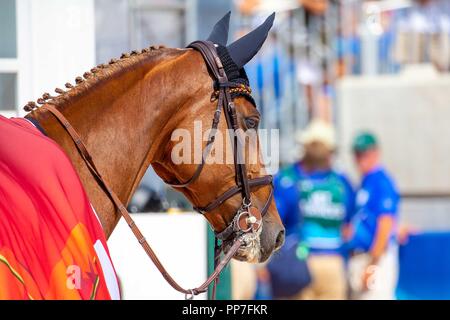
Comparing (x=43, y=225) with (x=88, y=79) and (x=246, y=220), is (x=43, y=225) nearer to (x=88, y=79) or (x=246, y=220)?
(x=88, y=79)

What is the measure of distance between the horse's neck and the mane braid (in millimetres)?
24

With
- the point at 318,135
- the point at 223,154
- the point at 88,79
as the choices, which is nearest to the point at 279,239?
the point at 223,154

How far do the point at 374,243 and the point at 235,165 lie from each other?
427 cm

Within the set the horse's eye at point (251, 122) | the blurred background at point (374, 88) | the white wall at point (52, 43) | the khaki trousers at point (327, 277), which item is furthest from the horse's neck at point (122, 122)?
the khaki trousers at point (327, 277)

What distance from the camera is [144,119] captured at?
11.6ft

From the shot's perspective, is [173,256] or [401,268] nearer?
[173,256]

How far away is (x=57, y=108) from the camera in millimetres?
3420

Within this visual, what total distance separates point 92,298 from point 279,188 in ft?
14.6

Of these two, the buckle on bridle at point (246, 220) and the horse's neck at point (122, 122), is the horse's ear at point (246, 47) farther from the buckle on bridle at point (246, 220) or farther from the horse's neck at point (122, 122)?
the buckle on bridle at point (246, 220)

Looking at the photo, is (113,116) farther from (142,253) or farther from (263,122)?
(263,122)

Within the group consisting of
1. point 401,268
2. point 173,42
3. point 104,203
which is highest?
point 173,42

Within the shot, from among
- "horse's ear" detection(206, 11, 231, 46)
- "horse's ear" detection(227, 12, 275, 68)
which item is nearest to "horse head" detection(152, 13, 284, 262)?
"horse's ear" detection(227, 12, 275, 68)

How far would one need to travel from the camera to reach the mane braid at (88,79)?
3445mm

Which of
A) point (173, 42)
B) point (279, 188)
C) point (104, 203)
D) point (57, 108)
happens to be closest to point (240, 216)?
point (104, 203)
